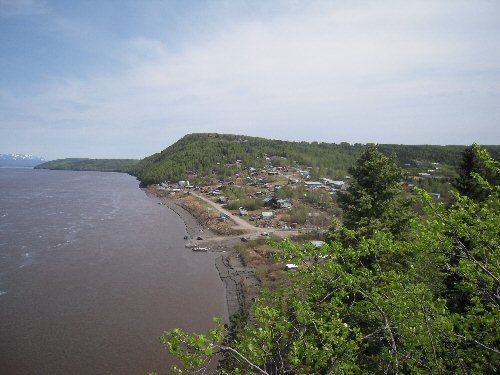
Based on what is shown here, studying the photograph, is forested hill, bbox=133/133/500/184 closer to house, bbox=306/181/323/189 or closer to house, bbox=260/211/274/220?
house, bbox=306/181/323/189

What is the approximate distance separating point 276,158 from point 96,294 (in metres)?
90.5

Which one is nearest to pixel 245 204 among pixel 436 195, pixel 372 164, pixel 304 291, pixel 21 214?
pixel 436 195

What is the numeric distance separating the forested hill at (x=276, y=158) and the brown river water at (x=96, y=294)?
53714 mm

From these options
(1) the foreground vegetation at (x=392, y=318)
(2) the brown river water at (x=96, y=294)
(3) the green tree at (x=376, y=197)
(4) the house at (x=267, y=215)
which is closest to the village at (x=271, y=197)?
(4) the house at (x=267, y=215)

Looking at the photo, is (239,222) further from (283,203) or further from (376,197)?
(376,197)

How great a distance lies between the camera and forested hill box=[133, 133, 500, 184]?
Answer: 9594 centimetres

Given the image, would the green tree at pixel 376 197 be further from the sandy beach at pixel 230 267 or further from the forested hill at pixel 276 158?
the forested hill at pixel 276 158

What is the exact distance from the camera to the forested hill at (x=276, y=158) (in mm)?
95938

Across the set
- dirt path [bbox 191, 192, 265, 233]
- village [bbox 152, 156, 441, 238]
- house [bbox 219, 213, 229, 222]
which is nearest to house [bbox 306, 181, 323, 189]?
village [bbox 152, 156, 441, 238]

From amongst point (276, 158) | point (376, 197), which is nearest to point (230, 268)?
point (376, 197)

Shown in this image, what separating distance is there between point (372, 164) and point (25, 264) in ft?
109

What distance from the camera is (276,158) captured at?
11331 cm

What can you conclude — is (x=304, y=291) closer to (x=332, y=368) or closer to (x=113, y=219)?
(x=332, y=368)

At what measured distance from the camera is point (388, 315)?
6.18 meters
